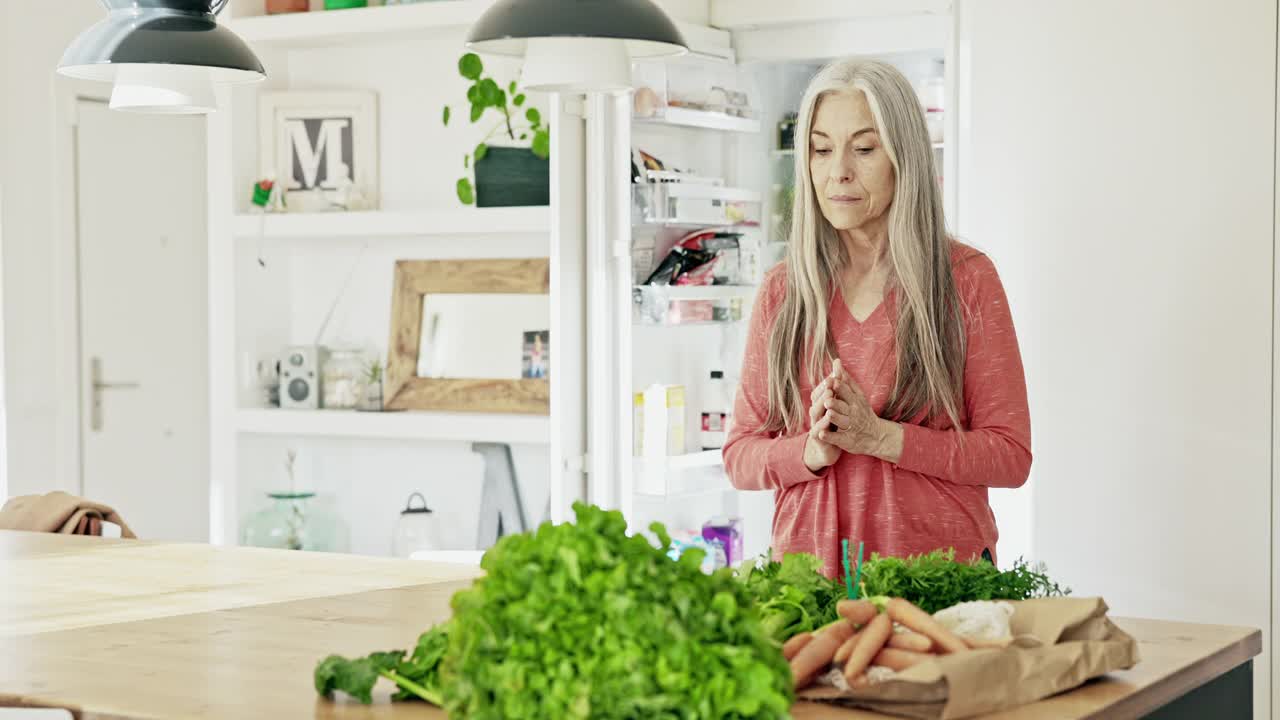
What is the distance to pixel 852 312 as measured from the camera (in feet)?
8.01

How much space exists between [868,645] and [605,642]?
1.39 feet

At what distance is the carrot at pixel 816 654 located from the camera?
152 centimetres

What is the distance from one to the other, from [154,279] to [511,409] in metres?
2.05

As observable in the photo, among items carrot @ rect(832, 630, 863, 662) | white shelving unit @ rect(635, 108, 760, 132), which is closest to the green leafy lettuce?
carrot @ rect(832, 630, 863, 662)

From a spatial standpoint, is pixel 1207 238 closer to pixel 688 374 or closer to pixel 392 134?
pixel 688 374

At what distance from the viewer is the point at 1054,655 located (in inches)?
60.2

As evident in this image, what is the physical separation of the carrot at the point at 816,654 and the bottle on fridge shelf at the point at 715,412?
8.15 feet

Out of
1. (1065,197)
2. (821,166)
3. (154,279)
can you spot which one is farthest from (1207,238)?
(154,279)

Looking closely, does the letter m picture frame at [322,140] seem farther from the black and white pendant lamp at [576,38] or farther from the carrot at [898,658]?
the carrot at [898,658]

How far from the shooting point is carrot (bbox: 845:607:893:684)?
1.50m

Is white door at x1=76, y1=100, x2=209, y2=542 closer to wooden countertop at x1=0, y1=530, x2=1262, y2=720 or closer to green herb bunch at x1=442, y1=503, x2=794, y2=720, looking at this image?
wooden countertop at x1=0, y1=530, x2=1262, y2=720

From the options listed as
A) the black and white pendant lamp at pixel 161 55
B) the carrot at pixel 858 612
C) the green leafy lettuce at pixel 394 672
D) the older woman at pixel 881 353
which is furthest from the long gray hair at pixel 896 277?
the green leafy lettuce at pixel 394 672

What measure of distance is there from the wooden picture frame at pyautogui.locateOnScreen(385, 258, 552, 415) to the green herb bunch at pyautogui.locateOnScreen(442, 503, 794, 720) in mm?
3053

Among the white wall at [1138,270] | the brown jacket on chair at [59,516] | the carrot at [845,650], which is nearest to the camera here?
the carrot at [845,650]
